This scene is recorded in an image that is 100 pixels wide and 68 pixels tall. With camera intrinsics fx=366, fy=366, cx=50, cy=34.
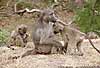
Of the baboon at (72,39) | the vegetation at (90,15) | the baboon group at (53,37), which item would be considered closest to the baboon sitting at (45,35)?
the baboon group at (53,37)

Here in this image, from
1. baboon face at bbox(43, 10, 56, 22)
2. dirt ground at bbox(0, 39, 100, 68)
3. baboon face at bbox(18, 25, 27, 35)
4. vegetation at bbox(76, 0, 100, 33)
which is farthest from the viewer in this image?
baboon face at bbox(18, 25, 27, 35)

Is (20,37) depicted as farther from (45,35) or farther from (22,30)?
(45,35)

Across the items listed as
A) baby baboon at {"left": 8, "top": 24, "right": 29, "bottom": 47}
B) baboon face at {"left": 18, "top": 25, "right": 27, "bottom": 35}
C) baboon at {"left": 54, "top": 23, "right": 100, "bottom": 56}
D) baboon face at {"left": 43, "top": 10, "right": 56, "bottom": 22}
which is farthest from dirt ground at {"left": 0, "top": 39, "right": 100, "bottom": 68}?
baboon face at {"left": 18, "top": 25, "right": 27, "bottom": 35}

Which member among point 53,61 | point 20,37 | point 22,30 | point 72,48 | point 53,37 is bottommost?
point 20,37

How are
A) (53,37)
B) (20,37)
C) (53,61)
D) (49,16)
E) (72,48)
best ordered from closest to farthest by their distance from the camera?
(53,61) < (49,16) < (53,37) < (72,48) < (20,37)

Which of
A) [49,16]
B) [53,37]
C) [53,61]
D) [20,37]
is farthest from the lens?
[20,37]

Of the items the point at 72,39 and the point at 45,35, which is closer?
the point at 45,35

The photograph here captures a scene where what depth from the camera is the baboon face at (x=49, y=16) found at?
787 centimetres

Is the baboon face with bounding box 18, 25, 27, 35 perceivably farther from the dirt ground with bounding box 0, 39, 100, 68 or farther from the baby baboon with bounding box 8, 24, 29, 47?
the dirt ground with bounding box 0, 39, 100, 68

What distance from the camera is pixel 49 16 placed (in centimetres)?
791

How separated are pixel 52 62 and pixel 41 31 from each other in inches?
46.3

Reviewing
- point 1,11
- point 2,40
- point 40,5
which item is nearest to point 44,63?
point 2,40

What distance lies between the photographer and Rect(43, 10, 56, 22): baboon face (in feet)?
25.8

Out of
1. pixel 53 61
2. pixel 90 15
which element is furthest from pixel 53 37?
pixel 90 15
